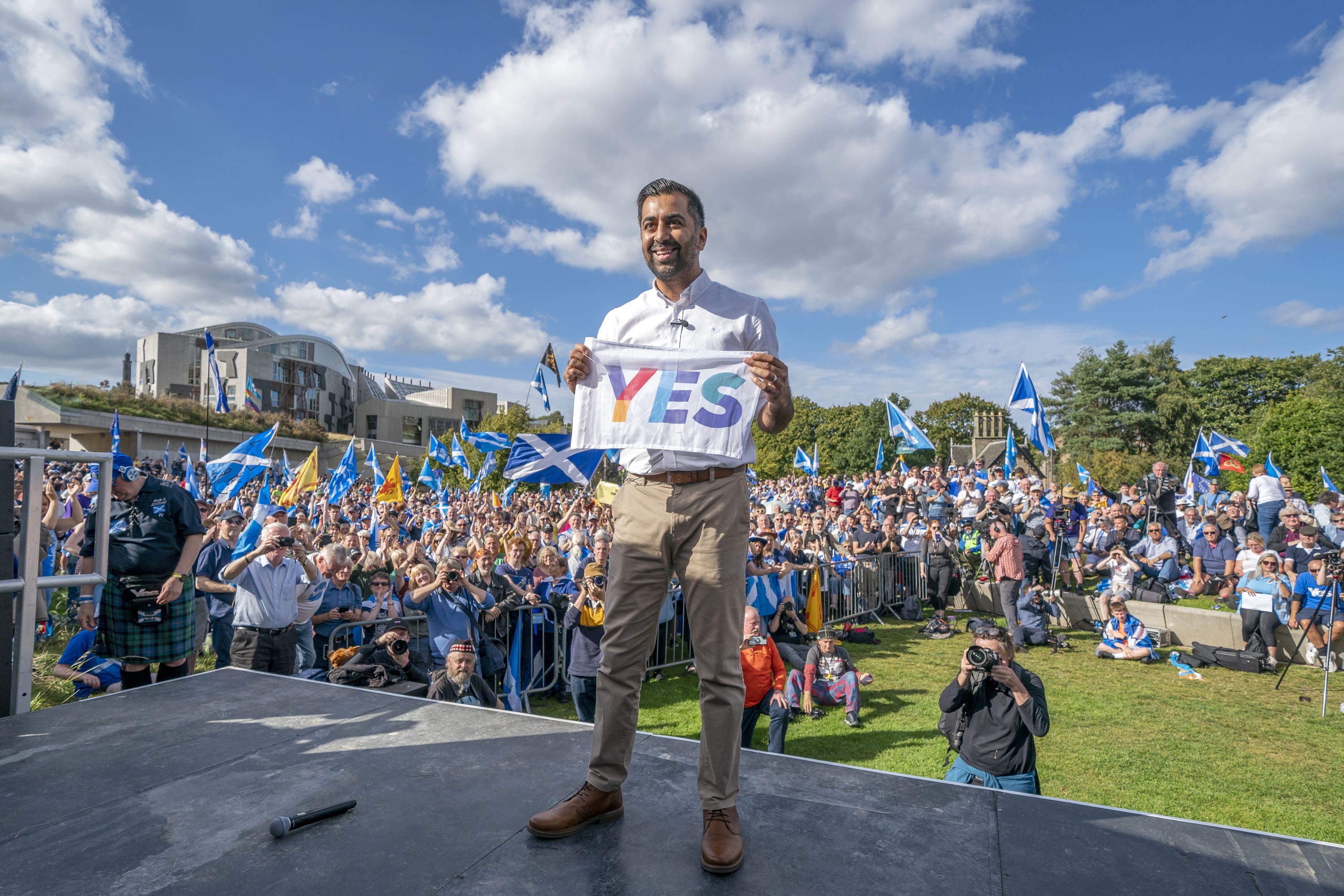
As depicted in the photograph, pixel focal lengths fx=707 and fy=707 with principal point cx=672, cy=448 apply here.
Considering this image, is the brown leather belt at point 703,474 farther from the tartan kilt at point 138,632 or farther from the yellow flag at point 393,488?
the yellow flag at point 393,488

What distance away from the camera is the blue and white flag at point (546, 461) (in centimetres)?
1170

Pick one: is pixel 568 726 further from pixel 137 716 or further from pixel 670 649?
pixel 670 649

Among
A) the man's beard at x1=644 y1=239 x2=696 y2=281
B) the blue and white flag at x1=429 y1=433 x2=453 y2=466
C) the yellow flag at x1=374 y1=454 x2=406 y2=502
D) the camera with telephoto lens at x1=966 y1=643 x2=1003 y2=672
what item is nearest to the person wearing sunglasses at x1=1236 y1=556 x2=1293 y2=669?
the camera with telephoto lens at x1=966 y1=643 x2=1003 y2=672

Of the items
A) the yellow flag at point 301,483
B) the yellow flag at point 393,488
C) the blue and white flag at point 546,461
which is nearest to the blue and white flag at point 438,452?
the yellow flag at point 393,488

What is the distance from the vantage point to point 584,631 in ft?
25.0

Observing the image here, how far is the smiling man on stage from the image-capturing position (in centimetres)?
235

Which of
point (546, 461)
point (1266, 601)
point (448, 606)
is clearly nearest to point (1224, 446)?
point (1266, 601)

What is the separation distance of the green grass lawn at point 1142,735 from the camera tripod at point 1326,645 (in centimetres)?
13

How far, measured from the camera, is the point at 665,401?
2.56 meters

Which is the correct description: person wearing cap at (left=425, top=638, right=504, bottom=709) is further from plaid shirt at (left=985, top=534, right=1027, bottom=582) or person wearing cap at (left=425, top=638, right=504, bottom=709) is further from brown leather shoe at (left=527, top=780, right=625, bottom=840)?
plaid shirt at (left=985, top=534, right=1027, bottom=582)

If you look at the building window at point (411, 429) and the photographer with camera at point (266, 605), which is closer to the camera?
the photographer with camera at point (266, 605)

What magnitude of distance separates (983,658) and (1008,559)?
7.96 meters

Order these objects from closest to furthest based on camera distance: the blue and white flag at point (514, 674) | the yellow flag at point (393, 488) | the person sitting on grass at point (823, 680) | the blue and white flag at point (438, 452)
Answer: the blue and white flag at point (514, 674), the person sitting on grass at point (823, 680), the yellow flag at point (393, 488), the blue and white flag at point (438, 452)

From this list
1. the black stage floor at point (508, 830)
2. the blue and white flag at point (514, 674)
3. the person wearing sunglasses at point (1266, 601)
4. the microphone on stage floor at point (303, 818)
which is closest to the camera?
the black stage floor at point (508, 830)
